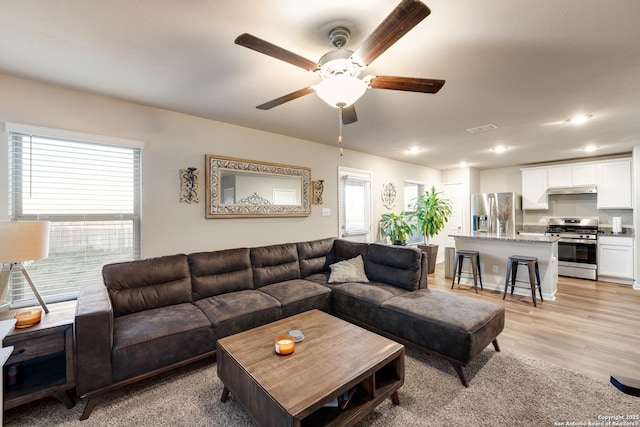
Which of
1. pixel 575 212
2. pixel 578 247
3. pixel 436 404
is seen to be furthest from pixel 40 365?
pixel 575 212

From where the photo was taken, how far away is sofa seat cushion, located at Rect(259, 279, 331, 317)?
9.39 feet

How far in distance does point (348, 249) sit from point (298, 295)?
4.13 feet

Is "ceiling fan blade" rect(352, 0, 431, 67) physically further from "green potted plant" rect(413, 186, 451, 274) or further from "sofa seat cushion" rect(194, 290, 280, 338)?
"green potted plant" rect(413, 186, 451, 274)

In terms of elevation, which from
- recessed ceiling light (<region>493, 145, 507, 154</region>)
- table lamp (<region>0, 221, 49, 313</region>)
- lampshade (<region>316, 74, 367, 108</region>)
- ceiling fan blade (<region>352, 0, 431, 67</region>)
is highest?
recessed ceiling light (<region>493, 145, 507, 154</region>)

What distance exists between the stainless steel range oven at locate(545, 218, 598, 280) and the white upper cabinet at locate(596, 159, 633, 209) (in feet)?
1.67

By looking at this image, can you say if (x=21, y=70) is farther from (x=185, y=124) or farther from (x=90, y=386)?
(x=90, y=386)

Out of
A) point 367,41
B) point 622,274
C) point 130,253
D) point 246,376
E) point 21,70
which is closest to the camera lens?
point 367,41

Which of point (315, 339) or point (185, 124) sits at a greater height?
point (185, 124)

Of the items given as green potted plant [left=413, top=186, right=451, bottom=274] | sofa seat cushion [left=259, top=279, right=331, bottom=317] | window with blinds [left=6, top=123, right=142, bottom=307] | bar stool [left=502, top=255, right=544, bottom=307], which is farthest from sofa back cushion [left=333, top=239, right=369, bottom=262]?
window with blinds [left=6, top=123, right=142, bottom=307]

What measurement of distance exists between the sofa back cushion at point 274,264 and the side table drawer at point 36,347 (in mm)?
1748

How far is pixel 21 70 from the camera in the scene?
7.07 feet

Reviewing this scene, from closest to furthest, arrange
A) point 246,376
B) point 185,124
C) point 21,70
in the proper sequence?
point 246,376
point 21,70
point 185,124

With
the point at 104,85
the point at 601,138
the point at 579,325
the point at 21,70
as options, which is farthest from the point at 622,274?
the point at 21,70

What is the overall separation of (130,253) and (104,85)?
64.7 inches
